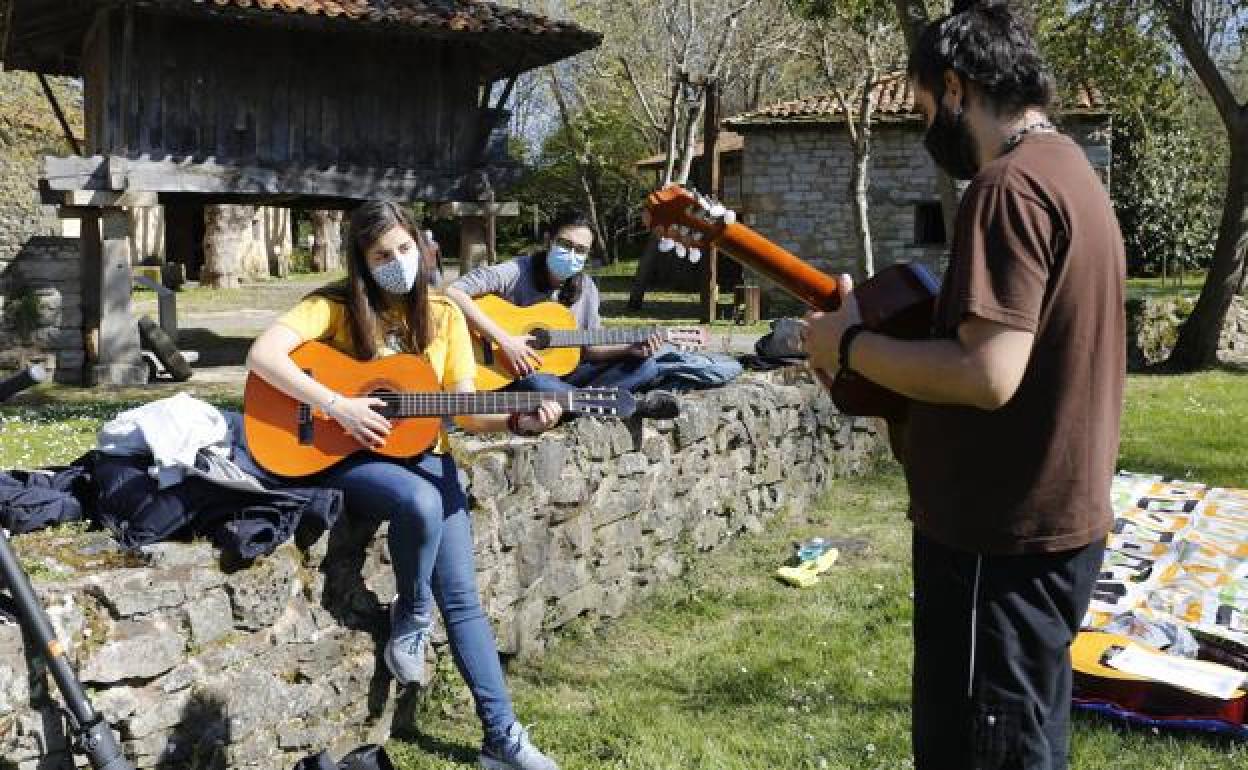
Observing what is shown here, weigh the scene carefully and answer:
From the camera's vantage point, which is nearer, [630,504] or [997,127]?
[997,127]

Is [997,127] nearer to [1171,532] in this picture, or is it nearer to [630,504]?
[630,504]

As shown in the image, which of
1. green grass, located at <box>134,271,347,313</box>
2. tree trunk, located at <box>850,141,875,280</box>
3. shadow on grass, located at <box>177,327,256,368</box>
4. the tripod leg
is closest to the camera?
the tripod leg

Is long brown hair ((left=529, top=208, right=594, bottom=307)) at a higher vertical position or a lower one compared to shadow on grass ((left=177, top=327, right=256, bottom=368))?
higher

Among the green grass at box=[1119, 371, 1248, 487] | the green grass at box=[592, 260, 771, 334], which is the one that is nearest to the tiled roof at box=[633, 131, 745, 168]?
the green grass at box=[592, 260, 771, 334]

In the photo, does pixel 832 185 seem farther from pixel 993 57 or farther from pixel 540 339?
pixel 993 57

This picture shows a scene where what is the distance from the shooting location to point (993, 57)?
2195 millimetres

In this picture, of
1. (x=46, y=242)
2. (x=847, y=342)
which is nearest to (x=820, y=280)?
(x=847, y=342)

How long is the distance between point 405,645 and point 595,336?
8.62ft

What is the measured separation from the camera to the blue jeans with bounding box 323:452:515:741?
3.66 m

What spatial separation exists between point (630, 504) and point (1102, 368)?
11.6ft

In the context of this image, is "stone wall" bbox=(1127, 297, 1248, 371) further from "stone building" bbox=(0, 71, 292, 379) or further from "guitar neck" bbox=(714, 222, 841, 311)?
"guitar neck" bbox=(714, 222, 841, 311)

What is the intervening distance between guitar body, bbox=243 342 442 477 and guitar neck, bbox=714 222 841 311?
1.26m

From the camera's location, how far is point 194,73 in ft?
42.3

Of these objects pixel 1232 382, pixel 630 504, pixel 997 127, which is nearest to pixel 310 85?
pixel 630 504
